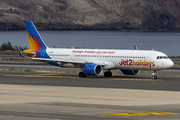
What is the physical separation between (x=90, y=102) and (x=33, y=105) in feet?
14.0

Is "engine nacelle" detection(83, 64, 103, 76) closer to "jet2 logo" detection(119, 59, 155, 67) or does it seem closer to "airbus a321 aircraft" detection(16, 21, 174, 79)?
"airbus a321 aircraft" detection(16, 21, 174, 79)

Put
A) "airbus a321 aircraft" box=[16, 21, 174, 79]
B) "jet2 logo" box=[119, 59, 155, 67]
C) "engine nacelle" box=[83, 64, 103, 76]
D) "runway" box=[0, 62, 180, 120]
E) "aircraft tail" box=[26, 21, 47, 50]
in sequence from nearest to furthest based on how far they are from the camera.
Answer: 1. "runway" box=[0, 62, 180, 120]
2. "jet2 logo" box=[119, 59, 155, 67]
3. "airbus a321 aircraft" box=[16, 21, 174, 79]
4. "engine nacelle" box=[83, 64, 103, 76]
5. "aircraft tail" box=[26, 21, 47, 50]

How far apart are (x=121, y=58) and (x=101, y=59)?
125 inches

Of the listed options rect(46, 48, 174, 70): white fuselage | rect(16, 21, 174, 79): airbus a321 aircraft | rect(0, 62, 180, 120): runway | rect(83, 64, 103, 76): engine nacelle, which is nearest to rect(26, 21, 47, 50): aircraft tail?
rect(16, 21, 174, 79): airbus a321 aircraft

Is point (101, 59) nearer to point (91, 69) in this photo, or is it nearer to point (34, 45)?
point (91, 69)

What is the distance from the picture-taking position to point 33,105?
27781 mm

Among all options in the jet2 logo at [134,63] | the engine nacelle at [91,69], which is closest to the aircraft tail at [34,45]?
the engine nacelle at [91,69]

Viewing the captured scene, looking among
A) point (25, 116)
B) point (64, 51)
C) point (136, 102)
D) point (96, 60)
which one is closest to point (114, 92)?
point (136, 102)

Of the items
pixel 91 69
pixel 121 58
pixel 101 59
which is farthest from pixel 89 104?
pixel 101 59

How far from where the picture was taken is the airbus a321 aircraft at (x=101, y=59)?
51778 millimetres

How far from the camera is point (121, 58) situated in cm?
5338

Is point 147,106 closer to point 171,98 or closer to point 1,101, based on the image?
point 171,98

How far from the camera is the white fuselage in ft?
169

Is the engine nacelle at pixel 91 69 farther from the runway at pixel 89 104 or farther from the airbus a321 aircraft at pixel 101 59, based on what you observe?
the runway at pixel 89 104
